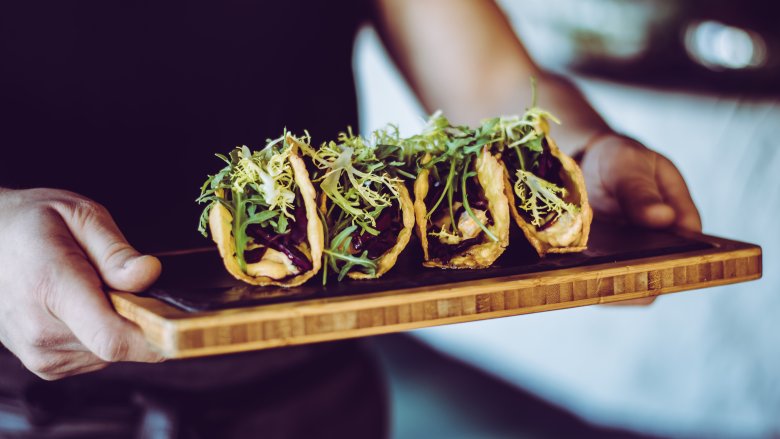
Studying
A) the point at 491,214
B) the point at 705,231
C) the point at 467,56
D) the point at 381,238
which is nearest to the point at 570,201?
the point at 491,214

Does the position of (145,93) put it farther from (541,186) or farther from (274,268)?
(541,186)

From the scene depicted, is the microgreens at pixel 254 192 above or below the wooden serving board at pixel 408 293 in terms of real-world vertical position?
above

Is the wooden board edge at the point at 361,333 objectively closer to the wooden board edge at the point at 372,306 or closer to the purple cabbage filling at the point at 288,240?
the wooden board edge at the point at 372,306

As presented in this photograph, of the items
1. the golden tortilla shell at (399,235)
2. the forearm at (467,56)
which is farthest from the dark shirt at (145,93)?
the golden tortilla shell at (399,235)

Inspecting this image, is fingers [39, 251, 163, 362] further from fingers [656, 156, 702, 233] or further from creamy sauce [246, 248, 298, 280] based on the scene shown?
fingers [656, 156, 702, 233]

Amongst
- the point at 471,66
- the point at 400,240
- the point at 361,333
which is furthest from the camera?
the point at 471,66
